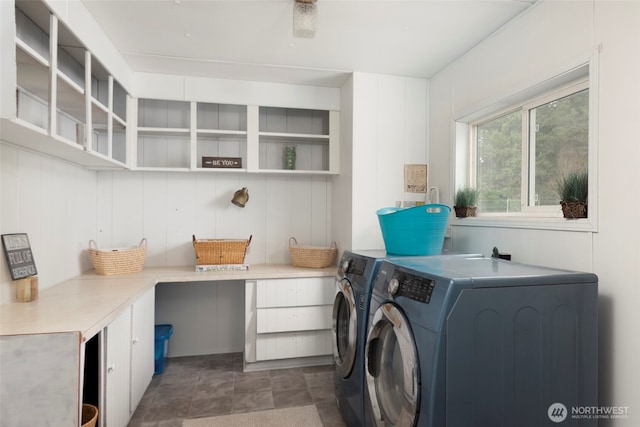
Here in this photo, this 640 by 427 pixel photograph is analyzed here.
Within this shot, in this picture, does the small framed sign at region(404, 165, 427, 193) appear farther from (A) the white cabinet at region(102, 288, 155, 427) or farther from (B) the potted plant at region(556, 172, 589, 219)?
(A) the white cabinet at region(102, 288, 155, 427)

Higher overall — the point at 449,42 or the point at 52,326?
the point at 449,42

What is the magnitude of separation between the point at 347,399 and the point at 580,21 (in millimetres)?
2251

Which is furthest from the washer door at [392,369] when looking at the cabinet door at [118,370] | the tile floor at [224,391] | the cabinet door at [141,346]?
the cabinet door at [141,346]

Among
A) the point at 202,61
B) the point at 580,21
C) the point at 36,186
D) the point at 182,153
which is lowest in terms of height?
the point at 36,186

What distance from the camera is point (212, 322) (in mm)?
3105

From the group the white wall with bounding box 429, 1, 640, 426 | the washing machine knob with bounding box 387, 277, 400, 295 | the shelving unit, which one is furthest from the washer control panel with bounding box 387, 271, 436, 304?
the shelving unit

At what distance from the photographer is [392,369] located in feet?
5.25

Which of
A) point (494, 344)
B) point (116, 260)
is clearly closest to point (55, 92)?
point (116, 260)

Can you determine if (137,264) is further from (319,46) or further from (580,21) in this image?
(580,21)

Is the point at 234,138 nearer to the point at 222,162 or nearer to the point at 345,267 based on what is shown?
the point at 222,162

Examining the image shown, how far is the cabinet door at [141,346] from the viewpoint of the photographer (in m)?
2.03

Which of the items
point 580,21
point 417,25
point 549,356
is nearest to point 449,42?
point 417,25

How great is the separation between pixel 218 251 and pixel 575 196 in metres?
2.36

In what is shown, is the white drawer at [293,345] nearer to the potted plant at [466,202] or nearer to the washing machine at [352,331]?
the washing machine at [352,331]
